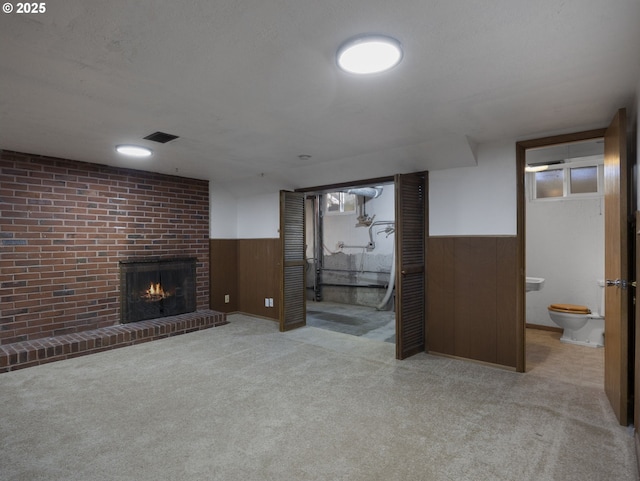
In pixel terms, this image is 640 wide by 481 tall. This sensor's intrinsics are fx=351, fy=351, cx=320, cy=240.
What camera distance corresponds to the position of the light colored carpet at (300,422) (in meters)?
1.79

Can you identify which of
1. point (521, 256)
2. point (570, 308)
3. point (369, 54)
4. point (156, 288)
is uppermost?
point (369, 54)

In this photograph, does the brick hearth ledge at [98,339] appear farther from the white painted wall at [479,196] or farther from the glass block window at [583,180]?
the glass block window at [583,180]

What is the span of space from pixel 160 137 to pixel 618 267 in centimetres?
348

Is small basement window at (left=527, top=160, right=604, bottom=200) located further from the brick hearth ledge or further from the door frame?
the brick hearth ledge

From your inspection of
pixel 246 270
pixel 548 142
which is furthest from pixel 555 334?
pixel 246 270

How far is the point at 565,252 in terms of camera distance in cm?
431

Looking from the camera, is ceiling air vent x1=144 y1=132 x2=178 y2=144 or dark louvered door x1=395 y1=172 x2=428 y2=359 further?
dark louvered door x1=395 y1=172 x2=428 y2=359

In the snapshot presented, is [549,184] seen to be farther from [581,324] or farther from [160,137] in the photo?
[160,137]

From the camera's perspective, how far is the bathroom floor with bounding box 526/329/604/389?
2963mm

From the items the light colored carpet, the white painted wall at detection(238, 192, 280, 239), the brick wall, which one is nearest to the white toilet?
the light colored carpet

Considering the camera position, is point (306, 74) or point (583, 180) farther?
point (583, 180)

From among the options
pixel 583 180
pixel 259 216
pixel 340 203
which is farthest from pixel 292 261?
pixel 583 180

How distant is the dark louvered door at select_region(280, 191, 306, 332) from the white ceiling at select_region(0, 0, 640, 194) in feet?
4.50

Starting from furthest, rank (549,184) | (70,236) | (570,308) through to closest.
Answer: (549,184)
(570,308)
(70,236)
